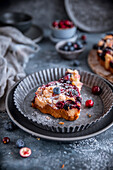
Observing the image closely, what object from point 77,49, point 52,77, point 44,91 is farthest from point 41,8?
point 44,91

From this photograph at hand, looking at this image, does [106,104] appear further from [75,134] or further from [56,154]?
[56,154]

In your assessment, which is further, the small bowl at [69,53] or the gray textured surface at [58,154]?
the small bowl at [69,53]

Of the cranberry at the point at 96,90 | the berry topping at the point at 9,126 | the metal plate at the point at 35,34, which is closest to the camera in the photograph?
the berry topping at the point at 9,126

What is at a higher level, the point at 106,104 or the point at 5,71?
the point at 106,104

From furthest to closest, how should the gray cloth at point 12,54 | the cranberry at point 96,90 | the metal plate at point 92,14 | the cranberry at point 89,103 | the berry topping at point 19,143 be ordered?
1. the metal plate at point 92,14
2. the gray cloth at point 12,54
3. the cranberry at point 96,90
4. the cranberry at point 89,103
5. the berry topping at point 19,143

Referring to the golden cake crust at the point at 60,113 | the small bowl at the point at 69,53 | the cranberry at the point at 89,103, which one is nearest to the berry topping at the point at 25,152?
the golden cake crust at the point at 60,113

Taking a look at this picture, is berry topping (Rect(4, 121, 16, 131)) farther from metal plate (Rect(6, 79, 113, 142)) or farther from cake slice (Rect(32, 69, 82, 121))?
cake slice (Rect(32, 69, 82, 121))

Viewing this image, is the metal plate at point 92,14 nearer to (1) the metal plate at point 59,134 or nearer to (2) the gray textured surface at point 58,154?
(1) the metal plate at point 59,134
